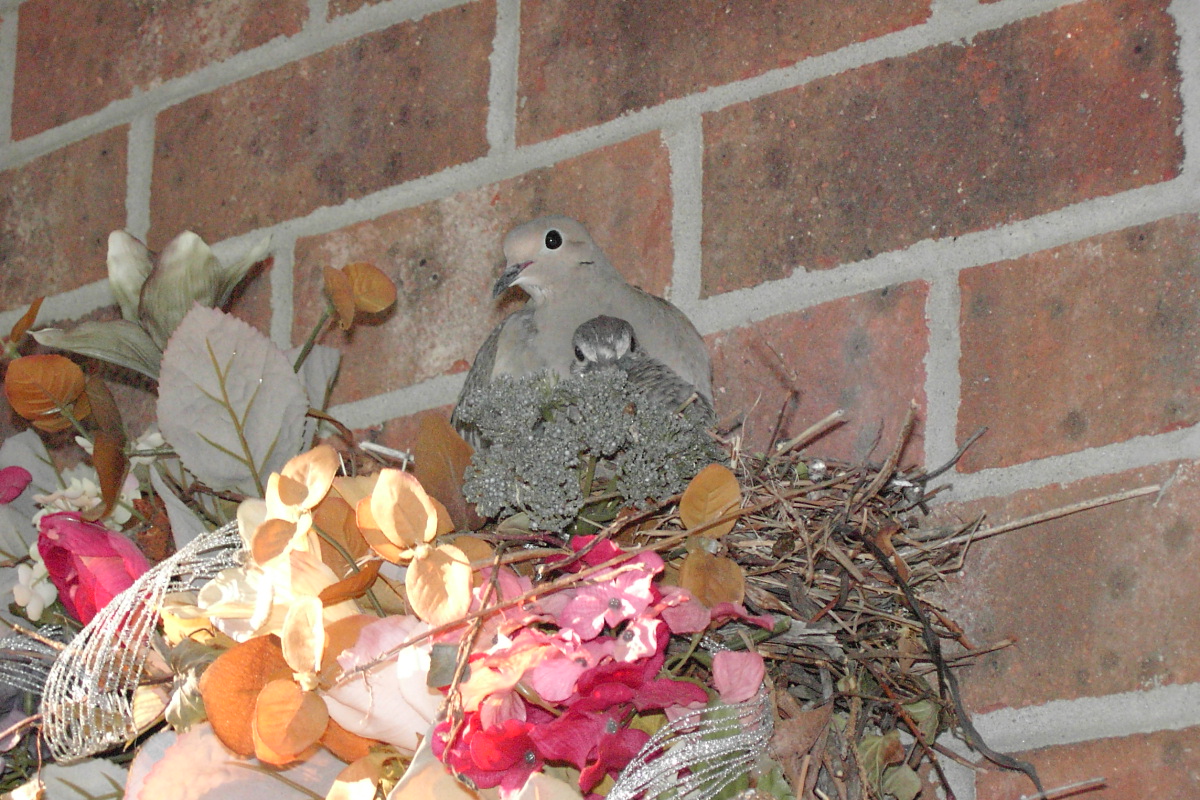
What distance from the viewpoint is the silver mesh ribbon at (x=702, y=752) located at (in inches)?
33.1

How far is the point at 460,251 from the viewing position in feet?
4.81

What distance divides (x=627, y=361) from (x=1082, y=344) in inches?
14.8

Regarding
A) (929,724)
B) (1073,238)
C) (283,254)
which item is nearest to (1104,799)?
(929,724)

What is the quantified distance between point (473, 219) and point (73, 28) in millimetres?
699

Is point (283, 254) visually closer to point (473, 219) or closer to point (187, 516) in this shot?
point (473, 219)

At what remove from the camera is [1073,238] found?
1147 millimetres

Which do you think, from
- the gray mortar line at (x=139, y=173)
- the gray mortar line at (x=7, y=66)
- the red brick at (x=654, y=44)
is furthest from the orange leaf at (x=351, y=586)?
the gray mortar line at (x=7, y=66)

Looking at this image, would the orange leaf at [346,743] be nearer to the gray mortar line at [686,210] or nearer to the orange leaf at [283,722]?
the orange leaf at [283,722]

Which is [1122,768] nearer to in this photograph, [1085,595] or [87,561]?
[1085,595]

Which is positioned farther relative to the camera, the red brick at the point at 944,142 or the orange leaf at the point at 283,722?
the red brick at the point at 944,142

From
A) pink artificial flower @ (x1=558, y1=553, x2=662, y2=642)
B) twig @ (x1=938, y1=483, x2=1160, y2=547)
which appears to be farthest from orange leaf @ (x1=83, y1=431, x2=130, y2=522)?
twig @ (x1=938, y1=483, x2=1160, y2=547)

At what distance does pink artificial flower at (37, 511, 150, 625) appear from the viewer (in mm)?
1032

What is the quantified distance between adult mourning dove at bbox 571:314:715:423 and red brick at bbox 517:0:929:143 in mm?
288

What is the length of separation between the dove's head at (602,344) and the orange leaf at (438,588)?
344 millimetres
